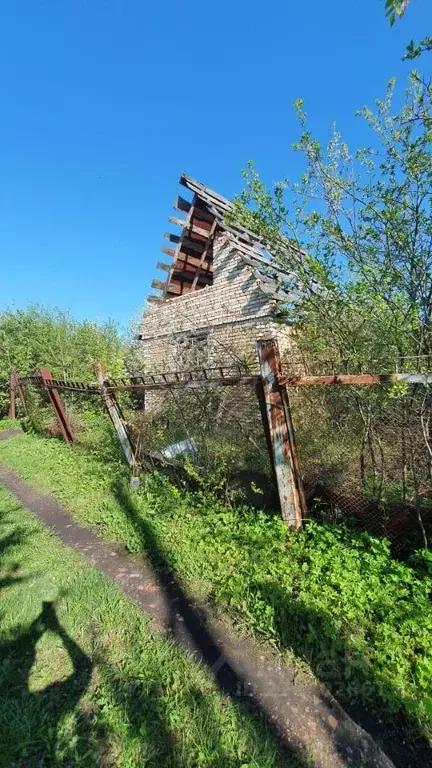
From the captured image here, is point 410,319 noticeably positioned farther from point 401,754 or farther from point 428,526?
point 401,754

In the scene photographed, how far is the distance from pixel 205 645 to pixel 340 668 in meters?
0.91

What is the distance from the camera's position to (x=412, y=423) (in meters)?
2.92

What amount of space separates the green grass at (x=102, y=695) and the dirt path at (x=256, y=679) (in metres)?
0.11

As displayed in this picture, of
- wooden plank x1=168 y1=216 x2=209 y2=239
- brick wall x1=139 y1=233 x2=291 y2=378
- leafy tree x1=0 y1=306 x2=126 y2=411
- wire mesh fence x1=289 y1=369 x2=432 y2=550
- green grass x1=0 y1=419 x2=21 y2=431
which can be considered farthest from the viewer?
leafy tree x1=0 y1=306 x2=126 y2=411

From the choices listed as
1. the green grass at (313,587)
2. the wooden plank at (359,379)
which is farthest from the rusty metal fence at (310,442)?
the green grass at (313,587)

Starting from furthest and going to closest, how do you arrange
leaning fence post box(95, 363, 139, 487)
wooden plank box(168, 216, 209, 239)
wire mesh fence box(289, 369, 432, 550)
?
wooden plank box(168, 216, 209, 239) → leaning fence post box(95, 363, 139, 487) → wire mesh fence box(289, 369, 432, 550)

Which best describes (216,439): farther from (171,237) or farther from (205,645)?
(171,237)

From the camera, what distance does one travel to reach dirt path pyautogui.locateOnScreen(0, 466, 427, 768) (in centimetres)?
168

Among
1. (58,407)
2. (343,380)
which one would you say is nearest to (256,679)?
(343,380)

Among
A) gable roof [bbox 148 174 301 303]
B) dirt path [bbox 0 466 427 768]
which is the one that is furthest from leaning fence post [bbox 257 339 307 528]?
gable roof [bbox 148 174 301 303]

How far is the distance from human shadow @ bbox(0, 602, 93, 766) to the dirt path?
58 centimetres

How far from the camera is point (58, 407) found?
730 centimetres

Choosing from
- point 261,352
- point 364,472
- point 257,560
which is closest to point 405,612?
point 257,560

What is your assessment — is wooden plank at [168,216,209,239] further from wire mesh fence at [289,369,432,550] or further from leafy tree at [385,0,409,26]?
leafy tree at [385,0,409,26]
